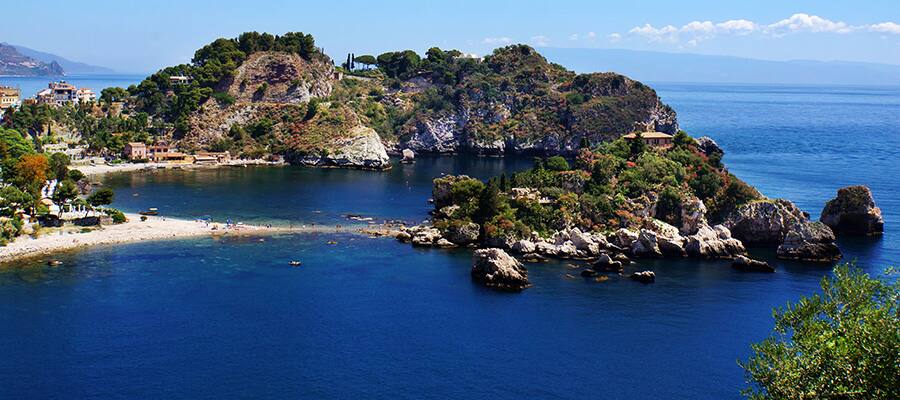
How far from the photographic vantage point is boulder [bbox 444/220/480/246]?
8631cm

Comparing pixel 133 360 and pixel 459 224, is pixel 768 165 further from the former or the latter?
pixel 133 360

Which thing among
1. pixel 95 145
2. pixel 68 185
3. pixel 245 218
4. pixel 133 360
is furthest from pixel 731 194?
pixel 95 145

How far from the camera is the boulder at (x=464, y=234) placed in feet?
283

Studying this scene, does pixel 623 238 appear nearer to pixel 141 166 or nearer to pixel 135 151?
pixel 141 166

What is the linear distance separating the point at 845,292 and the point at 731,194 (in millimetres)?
55694

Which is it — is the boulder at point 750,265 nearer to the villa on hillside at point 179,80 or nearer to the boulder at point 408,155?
the boulder at point 408,155

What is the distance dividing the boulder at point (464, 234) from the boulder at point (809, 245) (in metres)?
30.3

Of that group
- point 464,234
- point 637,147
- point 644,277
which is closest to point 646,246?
point 644,277

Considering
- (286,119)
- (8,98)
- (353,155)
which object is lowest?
(353,155)

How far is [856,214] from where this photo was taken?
3583 inches

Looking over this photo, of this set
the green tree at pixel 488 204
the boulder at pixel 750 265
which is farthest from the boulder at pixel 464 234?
the boulder at pixel 750 265

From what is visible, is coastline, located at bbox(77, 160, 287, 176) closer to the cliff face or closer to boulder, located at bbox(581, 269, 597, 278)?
the cliff face

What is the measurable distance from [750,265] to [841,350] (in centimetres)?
4672

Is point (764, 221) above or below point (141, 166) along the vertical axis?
above
